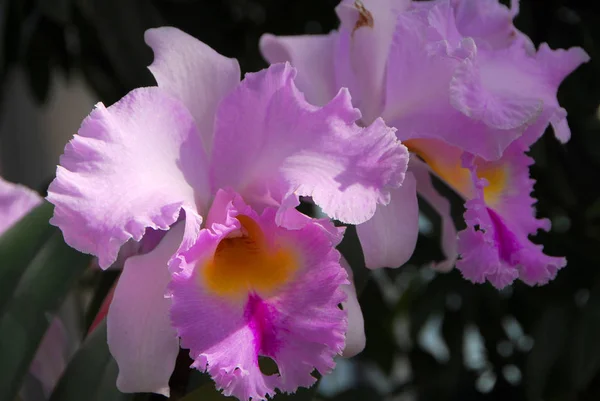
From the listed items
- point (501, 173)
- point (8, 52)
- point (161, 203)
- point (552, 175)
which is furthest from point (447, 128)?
point (8, 52)

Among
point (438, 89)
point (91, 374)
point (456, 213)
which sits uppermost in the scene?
point (438, 89)

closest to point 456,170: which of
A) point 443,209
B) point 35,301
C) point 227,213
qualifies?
point 443,209

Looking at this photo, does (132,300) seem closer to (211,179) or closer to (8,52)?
(211,179)

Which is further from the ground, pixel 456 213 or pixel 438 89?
pixel 438 89

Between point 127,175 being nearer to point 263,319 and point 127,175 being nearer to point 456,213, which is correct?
point 263,319

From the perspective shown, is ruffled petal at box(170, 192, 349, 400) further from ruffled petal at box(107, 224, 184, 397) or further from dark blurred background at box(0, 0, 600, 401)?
dark blurred background at box(0, 0, 600, 401)

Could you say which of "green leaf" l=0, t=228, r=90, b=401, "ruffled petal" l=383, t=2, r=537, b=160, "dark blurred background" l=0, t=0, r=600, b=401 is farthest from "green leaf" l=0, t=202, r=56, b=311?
"dark blurred background" l=0, t=0, r=600, b=401
